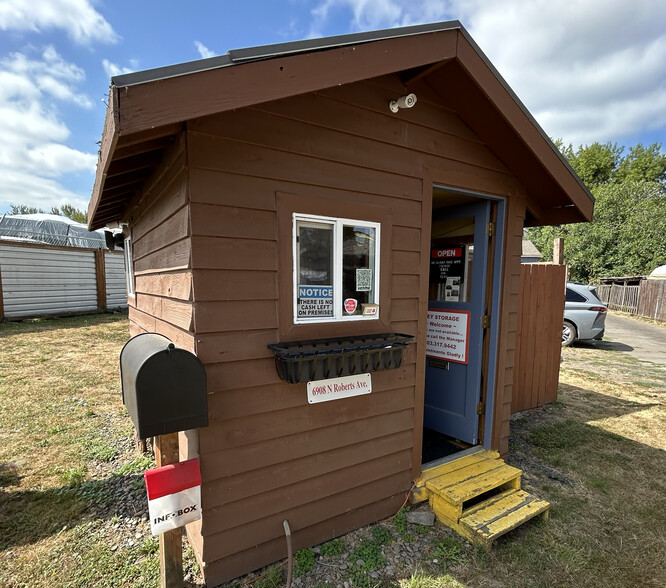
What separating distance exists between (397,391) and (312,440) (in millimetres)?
740

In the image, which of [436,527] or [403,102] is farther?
[436,527]

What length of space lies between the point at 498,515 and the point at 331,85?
3005 millimetres

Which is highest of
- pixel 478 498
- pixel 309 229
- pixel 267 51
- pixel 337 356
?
pixel 267 51

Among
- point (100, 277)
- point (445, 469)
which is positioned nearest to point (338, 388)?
point (445, 469)

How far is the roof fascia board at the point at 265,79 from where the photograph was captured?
4.51 ft

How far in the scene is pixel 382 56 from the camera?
193 centimetres

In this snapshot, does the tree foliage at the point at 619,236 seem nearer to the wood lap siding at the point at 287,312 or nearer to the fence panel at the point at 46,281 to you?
the wood lap siding at the point at 287,312

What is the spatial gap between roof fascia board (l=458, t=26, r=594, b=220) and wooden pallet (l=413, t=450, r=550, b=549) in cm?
248

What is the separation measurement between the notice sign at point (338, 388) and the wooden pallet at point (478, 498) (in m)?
1.03

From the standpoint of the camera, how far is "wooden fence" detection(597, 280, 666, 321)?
45.2ft

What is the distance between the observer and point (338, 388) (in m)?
2.25

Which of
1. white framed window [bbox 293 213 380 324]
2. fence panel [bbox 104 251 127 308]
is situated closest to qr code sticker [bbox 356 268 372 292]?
white framed window [bbox 293 213 380 324]

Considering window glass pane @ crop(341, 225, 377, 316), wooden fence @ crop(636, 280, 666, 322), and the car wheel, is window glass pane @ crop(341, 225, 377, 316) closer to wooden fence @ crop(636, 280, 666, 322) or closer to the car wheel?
the car wheel

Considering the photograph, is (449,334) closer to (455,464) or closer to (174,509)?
(455,464)
